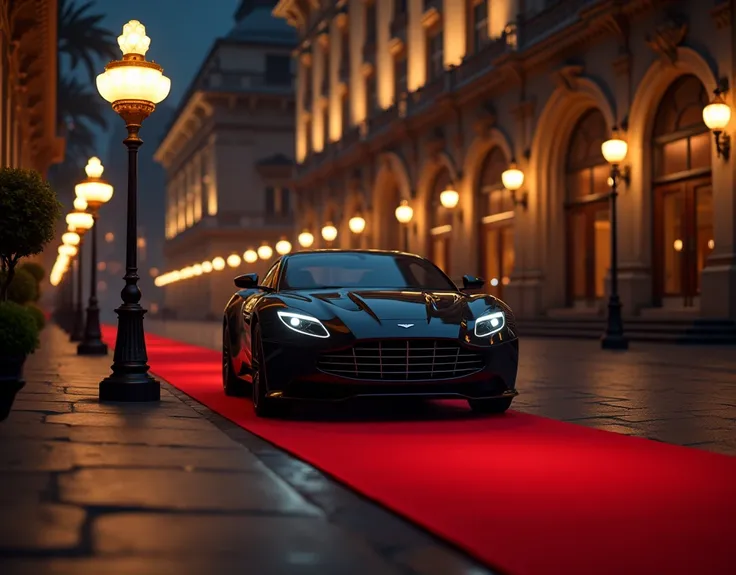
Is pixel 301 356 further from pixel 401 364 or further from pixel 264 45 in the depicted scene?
pixel 264 45

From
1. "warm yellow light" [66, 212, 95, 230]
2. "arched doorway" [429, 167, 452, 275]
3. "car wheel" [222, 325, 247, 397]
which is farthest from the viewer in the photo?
"arched doorway" [429, 167, 452, 275]

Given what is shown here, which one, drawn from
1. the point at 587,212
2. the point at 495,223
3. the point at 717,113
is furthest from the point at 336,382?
the point at 495,223

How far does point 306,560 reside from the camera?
4.17m

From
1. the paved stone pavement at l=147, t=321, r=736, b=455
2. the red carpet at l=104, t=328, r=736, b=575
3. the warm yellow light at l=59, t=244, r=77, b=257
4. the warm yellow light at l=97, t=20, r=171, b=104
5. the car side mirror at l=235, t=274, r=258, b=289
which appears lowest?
the red carpet at l=104, t=328, r=736, b=575

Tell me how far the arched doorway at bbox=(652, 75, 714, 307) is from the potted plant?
1894 centimetres

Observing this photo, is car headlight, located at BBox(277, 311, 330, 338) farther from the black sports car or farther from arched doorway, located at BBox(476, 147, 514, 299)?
arched doorway, located at BBox(476, 147, 514, 299)

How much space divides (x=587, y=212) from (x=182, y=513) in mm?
27353

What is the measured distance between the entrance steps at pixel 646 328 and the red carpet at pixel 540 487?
1410cm

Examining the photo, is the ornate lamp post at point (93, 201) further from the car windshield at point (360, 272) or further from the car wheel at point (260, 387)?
the car wheel at point (260, 387)

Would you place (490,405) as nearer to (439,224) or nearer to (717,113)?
(717,113)

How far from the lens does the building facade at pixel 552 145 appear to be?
2531cm

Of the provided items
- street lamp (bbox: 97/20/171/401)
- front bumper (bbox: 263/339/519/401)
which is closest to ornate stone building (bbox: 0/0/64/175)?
street lamp (bbox: 97/20/171/401)

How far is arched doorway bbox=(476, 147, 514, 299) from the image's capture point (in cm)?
3588

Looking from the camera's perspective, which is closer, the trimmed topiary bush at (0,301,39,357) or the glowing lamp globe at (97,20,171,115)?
the trimmed topiary bush at (0,301,39,357)
